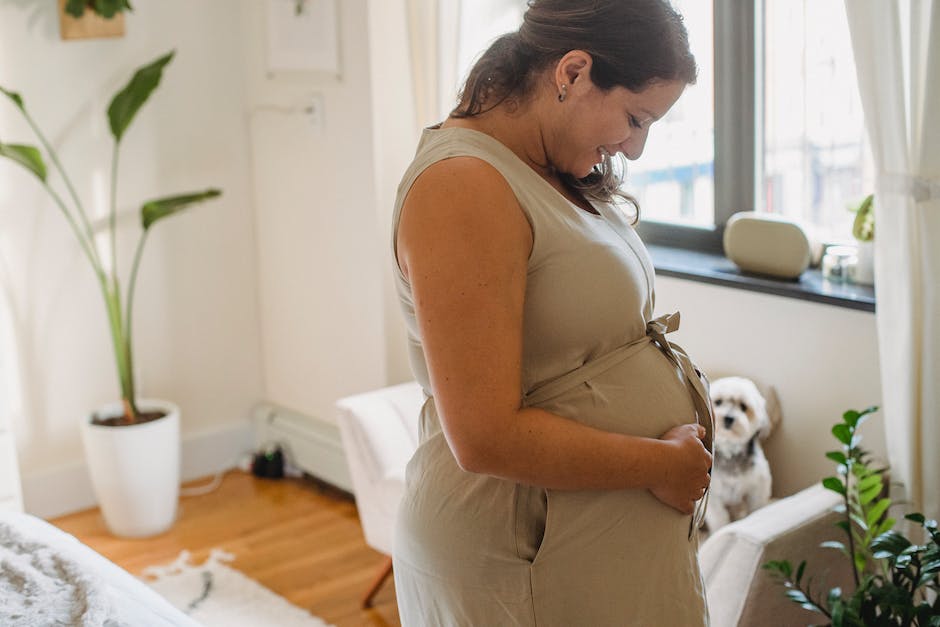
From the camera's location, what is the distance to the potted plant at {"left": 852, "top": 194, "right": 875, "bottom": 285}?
234 cm

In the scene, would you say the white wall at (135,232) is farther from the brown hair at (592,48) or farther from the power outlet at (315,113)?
the brown hair at (592,48)

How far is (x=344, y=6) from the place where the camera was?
9.93 ft

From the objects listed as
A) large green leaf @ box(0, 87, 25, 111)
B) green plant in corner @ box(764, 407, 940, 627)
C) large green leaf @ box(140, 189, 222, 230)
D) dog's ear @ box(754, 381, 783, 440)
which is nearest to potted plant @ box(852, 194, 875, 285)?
dog's ear @ box(754, 381, 783, 440)

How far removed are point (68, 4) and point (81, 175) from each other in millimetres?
478

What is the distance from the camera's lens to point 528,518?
1.20 meters

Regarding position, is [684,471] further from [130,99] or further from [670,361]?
[130,99]

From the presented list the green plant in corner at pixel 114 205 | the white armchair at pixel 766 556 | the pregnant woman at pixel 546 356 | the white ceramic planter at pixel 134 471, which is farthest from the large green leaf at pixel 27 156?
the pregnant woman at pixel 546 356

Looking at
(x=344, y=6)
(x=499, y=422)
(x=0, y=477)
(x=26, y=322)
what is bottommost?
(x=0, y=477)

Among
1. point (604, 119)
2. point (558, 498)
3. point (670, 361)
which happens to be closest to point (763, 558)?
point (670, 361)

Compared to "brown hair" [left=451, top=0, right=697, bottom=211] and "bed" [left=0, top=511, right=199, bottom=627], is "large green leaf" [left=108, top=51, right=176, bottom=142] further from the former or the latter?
"brown hair" [left=451, top=0, right=697, bottom=211]

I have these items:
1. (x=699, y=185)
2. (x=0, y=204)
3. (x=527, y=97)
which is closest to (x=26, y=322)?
(x=0, y=204)

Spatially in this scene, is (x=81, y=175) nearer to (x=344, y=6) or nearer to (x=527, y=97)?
(x=344, y=6)

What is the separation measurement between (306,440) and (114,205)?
35.4 inches

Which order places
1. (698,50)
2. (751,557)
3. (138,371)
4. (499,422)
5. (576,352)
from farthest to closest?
(138,371) < (698,50) < (751,557) < (576,352) < (499,422)
